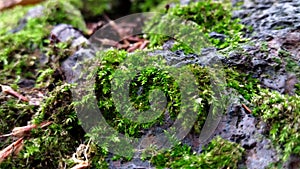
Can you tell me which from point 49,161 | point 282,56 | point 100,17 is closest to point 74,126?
point 49,161

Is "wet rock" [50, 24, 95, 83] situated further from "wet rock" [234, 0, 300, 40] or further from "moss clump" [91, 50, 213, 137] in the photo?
"wet rock" [234, 0, 300, 40]

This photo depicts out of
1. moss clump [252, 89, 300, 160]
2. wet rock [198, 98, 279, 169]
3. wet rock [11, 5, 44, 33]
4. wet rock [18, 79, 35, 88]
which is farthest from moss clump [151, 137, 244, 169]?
wet rock [11, 5, 44, 33]

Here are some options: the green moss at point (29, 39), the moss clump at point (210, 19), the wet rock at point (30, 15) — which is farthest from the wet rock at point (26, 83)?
the moss clump at point (210, 19)

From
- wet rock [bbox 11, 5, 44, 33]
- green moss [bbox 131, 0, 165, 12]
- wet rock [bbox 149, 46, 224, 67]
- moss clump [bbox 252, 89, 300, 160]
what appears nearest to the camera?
moss clump [bbox 252, 89, 300, 160]

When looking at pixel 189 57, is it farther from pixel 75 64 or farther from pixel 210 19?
pixel 75 64

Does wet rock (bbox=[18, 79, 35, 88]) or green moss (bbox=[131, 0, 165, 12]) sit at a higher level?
green moss (bbox=[131, 0, 165, 12])

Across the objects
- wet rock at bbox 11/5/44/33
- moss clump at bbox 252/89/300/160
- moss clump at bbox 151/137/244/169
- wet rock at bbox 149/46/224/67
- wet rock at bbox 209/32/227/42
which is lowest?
moss clump at bbox 151/137/244/169
